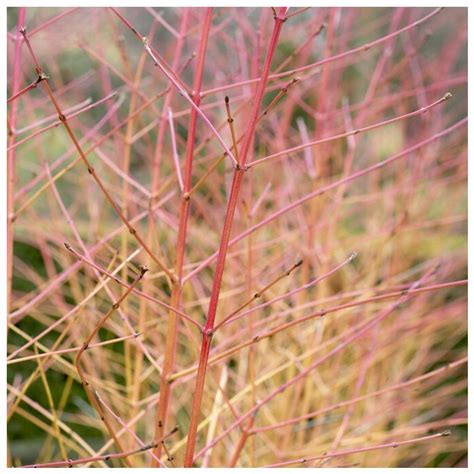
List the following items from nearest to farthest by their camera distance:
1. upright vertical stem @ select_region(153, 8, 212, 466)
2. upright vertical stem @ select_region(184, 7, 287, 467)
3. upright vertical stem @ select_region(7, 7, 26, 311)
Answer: upright vertical stem @ select_region(184, 7, 287, 467)
upright vertical stem @ select_region(153, 8, 212, 466)
upright vertical stem @ select_region(7, 7, 26, 311)

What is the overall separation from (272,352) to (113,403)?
434mm

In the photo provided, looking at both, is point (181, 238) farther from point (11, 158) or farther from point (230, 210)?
point (11, 158)

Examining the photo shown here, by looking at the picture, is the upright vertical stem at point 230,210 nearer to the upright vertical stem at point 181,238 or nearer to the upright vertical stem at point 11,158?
the upright vertical stem at point 181,238

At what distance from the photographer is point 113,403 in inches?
74.2

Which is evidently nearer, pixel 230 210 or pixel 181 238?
pixel 230 210

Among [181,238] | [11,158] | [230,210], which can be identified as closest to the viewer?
[230,210]

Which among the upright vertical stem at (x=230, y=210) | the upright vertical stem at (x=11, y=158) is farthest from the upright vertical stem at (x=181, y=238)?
the upright vertical stem at (x=11, y=158)

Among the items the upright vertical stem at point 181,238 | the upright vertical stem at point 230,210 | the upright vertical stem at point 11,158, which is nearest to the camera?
the upright vertical stem at point 230,210

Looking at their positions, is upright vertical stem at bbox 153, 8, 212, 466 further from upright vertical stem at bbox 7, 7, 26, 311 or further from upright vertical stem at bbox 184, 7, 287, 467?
upright vertical stem at bbox 7, 7, 26, 311

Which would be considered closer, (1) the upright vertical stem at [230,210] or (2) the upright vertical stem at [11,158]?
(1) the upright vertical stem at [230,210]

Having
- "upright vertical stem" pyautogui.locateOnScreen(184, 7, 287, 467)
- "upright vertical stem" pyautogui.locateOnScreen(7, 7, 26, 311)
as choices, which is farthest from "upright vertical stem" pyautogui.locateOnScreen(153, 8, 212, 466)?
"upright vertical stem" pyautogui.locateOnScreen(7, 7, 26, 311)

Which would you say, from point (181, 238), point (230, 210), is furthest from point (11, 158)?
point (230, 210)
